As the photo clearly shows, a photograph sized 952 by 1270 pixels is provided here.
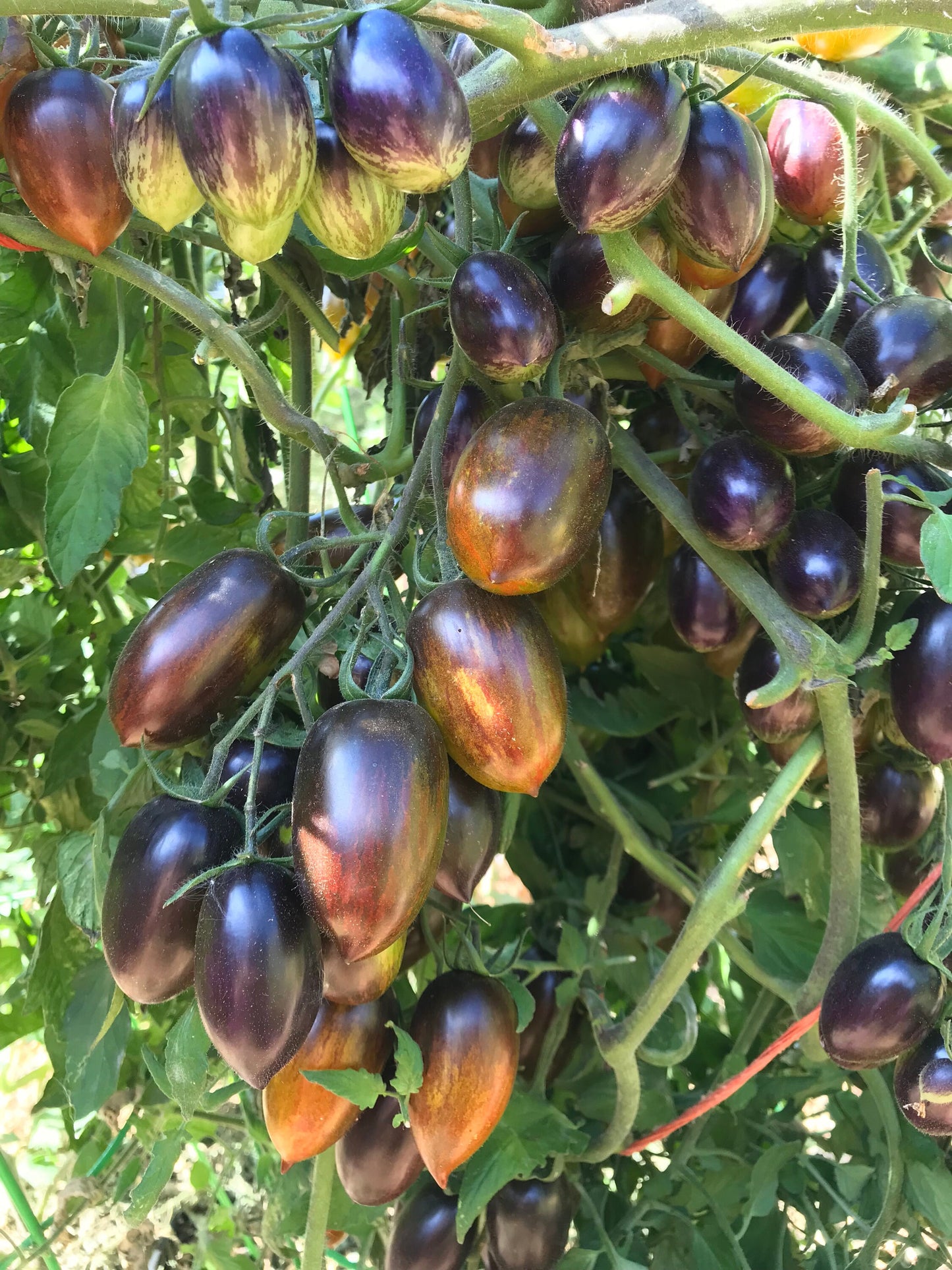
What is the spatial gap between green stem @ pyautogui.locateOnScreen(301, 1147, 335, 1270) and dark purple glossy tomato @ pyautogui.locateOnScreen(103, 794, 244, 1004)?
231 millimetres

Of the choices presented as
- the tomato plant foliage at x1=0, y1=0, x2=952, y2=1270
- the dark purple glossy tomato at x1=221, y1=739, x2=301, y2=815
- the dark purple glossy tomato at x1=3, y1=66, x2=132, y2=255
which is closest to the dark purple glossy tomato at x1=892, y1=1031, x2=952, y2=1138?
the tomato plant foliage at x1=0, y1=0, x2=952, y2=1270

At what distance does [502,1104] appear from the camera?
22.8 inches

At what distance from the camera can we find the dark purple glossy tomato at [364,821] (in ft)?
1.34

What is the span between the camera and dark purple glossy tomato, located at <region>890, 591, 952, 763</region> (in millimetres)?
517

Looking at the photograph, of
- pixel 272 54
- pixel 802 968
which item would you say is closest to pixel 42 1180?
pixel 802 968

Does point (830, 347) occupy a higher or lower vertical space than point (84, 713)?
higher

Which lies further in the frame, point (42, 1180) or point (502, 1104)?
point (42, 1180)

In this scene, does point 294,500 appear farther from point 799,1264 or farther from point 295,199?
Result: point 799,1264

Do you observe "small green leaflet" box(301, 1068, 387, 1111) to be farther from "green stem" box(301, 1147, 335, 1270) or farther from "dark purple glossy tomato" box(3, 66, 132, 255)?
"dark purple glossy tomato" box(3, 66, 132, 255)

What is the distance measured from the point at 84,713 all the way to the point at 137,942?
308 millimetres

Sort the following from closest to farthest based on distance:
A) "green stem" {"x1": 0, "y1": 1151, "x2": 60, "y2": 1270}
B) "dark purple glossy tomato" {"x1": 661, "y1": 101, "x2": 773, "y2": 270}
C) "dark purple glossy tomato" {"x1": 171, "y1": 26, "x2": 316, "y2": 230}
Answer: "dark purple glossy tomato" {"x1": 171, "y1": 26, "x2": 316, "y2": 230}, "dark purple glossy tomato" {"x1": 661, "y1": 101, "x2": 773, "y2": 270}, "green stem" {"x1": 0, "y1": 1151, "x2": 60, "y2": 1270}

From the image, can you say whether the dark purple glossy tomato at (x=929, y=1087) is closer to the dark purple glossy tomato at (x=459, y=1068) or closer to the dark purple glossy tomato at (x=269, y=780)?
the dark purple glossy tomato at (x=459, y=1068)

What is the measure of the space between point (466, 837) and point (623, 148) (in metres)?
0.33

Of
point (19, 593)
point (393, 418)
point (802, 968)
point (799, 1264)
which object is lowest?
point (799, 1264)
